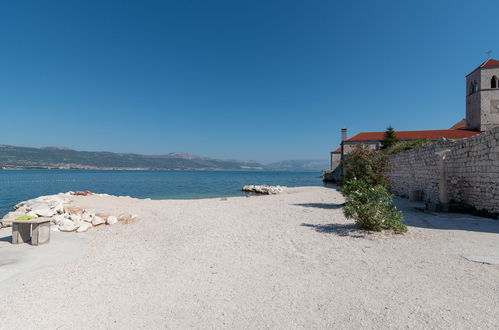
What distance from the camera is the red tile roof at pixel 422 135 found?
131ft

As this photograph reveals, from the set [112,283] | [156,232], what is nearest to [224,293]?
[112,283]

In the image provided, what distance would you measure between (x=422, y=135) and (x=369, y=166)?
A: 43349mm

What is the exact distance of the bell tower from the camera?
36062 mm

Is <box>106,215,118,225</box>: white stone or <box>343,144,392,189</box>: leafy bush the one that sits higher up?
<box>343,144,392,189</box>: leafy bush

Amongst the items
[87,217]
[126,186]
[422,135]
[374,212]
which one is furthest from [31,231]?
[422,135]

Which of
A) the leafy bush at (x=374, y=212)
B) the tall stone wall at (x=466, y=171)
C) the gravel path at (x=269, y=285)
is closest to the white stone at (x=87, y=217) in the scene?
the gravel path at (x=269, y=285)

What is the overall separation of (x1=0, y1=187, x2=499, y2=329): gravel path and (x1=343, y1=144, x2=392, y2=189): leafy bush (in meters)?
4.24

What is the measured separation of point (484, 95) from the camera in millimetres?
36625

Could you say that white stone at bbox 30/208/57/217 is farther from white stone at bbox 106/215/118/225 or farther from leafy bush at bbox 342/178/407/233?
leafy bush at bbox 342/178/407/233

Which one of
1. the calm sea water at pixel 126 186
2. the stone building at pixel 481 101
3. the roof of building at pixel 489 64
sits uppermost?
the roof of building at pixel 489 64

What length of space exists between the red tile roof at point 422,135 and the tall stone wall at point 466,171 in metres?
34.1

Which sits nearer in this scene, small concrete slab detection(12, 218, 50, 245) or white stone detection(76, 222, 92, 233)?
small concrete slab detection(12, 218, 50, 245)

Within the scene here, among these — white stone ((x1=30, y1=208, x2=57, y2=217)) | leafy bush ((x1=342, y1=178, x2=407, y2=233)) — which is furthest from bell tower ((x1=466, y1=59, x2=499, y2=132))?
white stone ((x1=30, y1=208, x2=57, y2=217))

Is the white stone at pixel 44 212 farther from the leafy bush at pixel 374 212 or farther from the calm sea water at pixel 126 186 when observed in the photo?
the leafy bush at pixel 374 212
